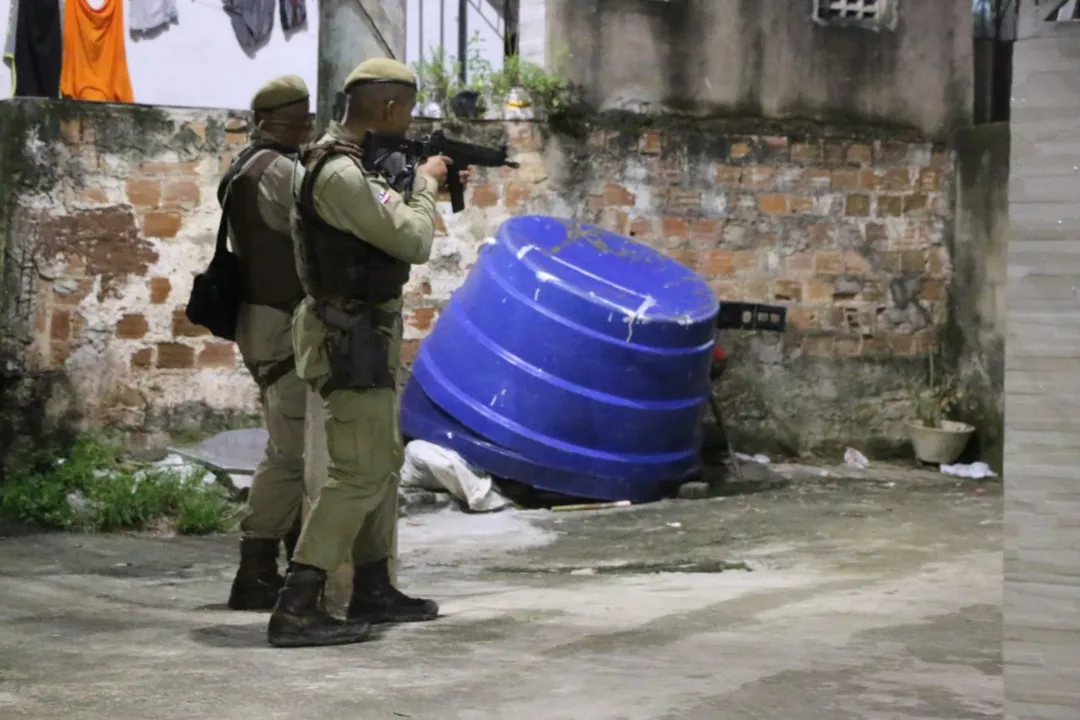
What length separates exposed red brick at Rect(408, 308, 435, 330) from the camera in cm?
702

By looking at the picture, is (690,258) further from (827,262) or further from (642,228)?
(827,262)

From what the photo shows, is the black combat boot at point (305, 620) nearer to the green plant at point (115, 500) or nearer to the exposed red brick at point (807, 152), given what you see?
the green plant at point (115, 500)

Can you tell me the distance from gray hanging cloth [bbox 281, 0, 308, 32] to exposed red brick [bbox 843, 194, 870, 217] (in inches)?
187

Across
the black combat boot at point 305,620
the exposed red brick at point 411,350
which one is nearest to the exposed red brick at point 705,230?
the exposed red brick at point 411,350

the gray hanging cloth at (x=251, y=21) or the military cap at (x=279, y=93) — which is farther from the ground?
the gray hanging cloth at (x=251, y=21)

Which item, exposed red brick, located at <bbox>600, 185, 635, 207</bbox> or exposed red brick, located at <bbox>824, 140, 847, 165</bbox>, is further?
exposed red brick, located at <bbox>824, 140, 847, 165</bbox>

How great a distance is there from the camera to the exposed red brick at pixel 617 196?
7246mm

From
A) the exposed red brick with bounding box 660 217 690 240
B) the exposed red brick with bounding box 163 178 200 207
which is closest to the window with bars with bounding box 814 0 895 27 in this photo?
the exposed red brick with bounding box 660 217 690 240

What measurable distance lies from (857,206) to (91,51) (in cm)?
480

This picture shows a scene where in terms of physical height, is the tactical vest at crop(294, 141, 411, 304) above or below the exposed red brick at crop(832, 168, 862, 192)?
below

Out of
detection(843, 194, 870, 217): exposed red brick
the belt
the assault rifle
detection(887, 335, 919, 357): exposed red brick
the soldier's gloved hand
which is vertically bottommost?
detection(887, 335, 919, 357): exposed red brick

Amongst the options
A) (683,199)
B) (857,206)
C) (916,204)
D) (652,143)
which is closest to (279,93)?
(652,143)

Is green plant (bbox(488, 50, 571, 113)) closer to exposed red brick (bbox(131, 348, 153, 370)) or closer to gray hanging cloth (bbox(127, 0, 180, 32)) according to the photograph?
exposed red brick (bbox(131, 348, 153, 370))

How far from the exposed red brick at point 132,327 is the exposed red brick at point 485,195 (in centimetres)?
173
